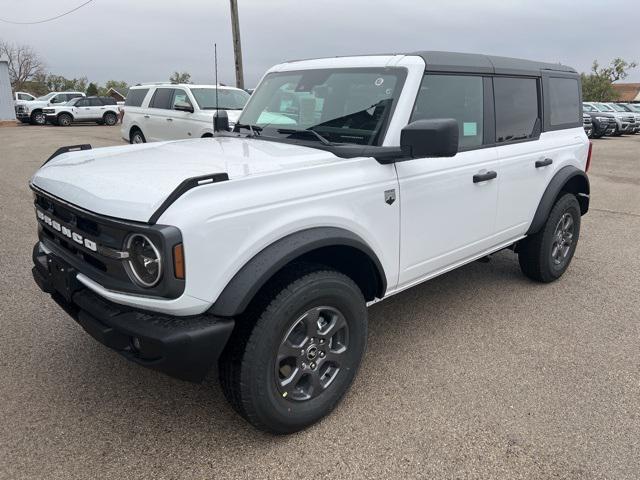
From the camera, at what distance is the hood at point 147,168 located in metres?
2.20

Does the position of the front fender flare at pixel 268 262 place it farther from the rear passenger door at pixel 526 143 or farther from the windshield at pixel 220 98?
the windshield at pixel 220 98

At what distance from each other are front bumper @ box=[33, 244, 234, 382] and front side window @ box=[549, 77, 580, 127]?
3.55 m

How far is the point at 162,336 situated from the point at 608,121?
2535 cm

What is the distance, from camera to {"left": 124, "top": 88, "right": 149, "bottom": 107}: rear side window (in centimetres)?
1246

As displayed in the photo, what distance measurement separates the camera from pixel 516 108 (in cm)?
396

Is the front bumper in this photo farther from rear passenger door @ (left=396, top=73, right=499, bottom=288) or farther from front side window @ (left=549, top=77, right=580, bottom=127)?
front side window @ (left=549, top=77, right=580, bottom=127)

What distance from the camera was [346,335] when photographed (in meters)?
2.76

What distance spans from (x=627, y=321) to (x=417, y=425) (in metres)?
2.23

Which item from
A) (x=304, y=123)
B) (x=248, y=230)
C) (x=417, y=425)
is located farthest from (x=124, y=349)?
(x=304, y=123)

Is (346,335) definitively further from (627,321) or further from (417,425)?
(627,321)

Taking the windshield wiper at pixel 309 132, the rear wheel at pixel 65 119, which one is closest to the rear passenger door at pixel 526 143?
the windshield wiper at pixel 309 132

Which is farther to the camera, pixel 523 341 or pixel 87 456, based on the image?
pixel 523 341

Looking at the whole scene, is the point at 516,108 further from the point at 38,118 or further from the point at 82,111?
the point at 38,118

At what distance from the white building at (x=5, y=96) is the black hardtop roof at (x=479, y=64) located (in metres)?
31.4
